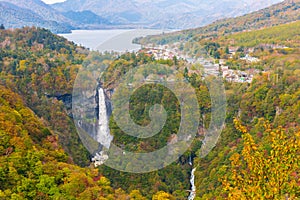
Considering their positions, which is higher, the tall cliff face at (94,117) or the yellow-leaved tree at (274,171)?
the yellow-leaved tree at (274,171)

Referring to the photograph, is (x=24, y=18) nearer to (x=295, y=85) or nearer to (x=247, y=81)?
(x=247, y=81)

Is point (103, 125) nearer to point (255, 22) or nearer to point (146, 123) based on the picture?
point (146, 123)

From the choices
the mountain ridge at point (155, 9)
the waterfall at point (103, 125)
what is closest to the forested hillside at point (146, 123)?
the waterfall at point (103, 125)

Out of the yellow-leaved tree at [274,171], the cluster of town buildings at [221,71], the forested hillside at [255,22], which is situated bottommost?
the cluster of town buildings at [221,71]

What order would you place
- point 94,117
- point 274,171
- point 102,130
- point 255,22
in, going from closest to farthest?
point 274,171, point 102,130, point 94,117, point 255,22

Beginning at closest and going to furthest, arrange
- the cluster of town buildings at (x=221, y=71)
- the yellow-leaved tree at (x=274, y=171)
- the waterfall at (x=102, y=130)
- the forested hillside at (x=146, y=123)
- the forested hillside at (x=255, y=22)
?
the yellow-leaved tree at (x=274, y=171)
the forested hillside at (x=146, y=123)
the waterfall at (x=102, y=130)
the cluster of town buildings at (x=221, y=71)
the forested hillside at (x=255, y=22)

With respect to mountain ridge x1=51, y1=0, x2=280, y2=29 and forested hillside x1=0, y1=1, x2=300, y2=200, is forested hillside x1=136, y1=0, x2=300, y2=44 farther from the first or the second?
mountain ridge x1=51, y1=0, x2=280, y2=29

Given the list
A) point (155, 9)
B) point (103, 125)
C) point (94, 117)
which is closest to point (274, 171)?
point (103, 125)

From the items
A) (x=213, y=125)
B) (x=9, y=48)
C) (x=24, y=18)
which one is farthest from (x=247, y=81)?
(x=24, y=18)

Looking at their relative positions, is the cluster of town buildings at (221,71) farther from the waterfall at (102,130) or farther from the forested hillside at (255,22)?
the forested hillside at (255,22)
